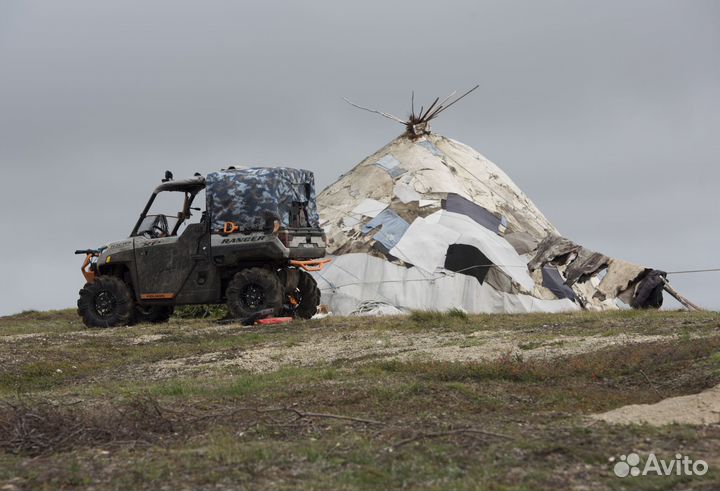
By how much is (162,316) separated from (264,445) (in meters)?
16.8

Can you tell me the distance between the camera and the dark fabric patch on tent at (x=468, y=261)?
92.7 feet

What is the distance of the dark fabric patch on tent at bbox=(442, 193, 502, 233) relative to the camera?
3023cm

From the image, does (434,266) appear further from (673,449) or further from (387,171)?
(673,449)

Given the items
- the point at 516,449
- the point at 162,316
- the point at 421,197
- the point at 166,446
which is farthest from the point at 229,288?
the point at 516,449

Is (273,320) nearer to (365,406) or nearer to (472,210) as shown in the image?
(472,210)

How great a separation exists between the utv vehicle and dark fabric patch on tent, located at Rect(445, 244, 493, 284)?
5131 millimetres

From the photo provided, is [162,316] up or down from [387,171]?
down

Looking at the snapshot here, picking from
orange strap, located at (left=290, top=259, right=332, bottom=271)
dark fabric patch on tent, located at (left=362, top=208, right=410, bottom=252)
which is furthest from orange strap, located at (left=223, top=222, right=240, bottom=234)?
dark fabric patch on tent, located at (left=362, top=208, right=410, bottom=252)

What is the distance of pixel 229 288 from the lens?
75.8 feet

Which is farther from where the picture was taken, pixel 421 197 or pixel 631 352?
pixel 421 197

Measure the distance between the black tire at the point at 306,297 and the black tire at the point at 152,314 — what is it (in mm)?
3486

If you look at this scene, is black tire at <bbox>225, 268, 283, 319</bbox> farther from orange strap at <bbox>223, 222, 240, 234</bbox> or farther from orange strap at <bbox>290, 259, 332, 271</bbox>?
orange strap at <bbox>223, 222, 240, 234</bbox>

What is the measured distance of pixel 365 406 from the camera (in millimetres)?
11336

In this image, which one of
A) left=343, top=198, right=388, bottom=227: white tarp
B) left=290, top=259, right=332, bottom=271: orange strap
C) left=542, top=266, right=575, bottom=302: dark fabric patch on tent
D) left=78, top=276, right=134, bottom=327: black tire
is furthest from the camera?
left=343, top=198, right=388, bottom=227: white tarp
